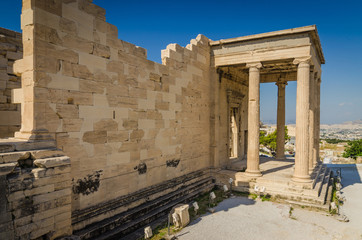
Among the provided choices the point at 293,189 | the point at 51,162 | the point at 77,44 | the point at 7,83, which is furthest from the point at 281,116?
the point at 7,83

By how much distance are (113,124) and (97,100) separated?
941 millimetres

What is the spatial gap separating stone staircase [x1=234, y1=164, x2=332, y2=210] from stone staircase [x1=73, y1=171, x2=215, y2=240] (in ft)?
8.93

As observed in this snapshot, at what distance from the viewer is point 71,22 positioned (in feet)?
21.8

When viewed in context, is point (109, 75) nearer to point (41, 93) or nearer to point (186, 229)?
point (41, 93)

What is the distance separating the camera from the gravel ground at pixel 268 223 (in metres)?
7.82

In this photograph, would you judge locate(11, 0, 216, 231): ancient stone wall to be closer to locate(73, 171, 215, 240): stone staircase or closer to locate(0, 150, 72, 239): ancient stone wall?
locate(73, 171, 215, 240): stone staircase

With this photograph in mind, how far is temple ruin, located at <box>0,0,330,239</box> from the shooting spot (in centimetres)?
547

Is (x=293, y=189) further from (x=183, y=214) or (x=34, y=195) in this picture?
(x=34, y=195)

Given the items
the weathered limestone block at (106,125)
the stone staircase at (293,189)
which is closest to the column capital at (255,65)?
the stone staircase at (293,189)

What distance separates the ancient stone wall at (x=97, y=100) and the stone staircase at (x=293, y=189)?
3.54 metres

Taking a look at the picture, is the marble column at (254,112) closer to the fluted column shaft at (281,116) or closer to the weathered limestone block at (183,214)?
the weathered limestone block at (183,214)

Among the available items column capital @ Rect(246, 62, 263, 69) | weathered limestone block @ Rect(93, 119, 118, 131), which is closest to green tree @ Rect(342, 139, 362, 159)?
column capital @ Rect(246, 62, 263, 69)

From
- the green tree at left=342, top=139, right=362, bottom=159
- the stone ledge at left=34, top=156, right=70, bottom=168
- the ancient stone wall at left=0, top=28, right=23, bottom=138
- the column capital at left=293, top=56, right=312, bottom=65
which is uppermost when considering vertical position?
the column capital at left=293, top=56, right=312, bottom=65

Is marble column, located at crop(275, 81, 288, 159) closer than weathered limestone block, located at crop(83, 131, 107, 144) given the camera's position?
No
